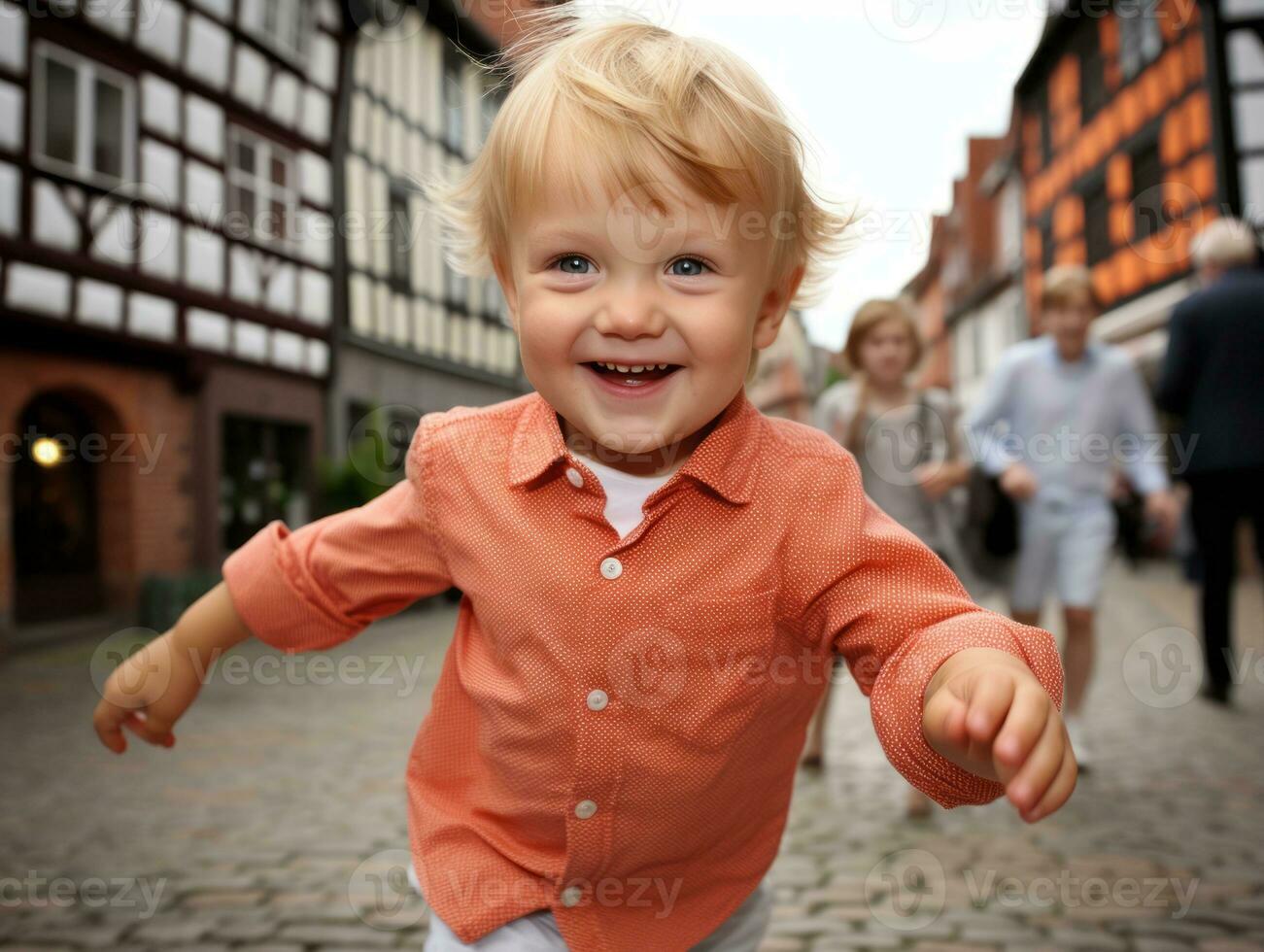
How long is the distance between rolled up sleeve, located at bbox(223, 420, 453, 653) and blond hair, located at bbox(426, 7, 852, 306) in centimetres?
42

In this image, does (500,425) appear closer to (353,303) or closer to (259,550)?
(259,550)

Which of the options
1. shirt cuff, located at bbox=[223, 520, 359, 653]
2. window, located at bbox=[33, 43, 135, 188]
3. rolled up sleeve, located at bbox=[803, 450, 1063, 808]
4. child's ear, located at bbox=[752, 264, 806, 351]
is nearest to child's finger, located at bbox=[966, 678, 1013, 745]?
rolled up sleeve, located at bbox=[803, 450, 1063, 808]

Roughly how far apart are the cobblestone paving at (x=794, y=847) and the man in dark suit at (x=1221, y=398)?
0.80 m

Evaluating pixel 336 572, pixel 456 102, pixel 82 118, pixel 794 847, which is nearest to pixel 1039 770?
pixel 336 572

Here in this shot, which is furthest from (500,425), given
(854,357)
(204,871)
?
(854,357)

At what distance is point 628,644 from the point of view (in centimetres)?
155

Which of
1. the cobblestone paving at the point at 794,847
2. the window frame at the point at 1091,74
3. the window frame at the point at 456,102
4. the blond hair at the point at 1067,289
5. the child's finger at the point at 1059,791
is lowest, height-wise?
the cobblestone paving at the point at 794,847

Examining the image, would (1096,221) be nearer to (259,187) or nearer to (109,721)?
(259,187)

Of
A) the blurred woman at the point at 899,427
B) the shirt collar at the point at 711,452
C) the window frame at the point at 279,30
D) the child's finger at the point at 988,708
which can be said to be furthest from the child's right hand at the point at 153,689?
the window frame at the point at 279,30

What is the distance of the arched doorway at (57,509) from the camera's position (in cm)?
1091

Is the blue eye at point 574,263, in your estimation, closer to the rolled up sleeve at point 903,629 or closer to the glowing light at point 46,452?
the rolled up sleeve at point 903,629

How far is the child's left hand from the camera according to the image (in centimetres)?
106

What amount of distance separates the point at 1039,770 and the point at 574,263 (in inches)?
30.7

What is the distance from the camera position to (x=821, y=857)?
3.58m
